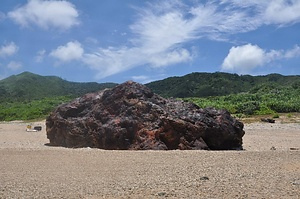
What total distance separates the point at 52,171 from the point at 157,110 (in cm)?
497

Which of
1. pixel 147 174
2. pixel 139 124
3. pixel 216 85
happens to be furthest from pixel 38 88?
pixel 147 174

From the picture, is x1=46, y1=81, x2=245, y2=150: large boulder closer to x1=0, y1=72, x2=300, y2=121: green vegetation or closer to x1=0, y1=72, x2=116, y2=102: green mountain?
x1=0, y1=72, x2=300, y2=121: green vegetation

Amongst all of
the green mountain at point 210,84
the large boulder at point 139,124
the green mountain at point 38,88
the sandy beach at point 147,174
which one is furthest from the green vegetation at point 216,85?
the sandy beach at point 147,174

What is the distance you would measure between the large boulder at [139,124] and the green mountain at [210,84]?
62.1m

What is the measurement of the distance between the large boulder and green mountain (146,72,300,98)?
62130 millimetres

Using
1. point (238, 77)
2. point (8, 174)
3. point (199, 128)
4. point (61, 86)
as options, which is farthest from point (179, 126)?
point (61, 86)

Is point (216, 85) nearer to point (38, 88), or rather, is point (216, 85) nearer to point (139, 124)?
point (38, 88)

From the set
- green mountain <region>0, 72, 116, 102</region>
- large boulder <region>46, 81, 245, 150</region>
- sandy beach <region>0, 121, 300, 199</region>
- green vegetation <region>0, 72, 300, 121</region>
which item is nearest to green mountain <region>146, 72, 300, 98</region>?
green vegetation <region>0, 72, 300, 121</region>

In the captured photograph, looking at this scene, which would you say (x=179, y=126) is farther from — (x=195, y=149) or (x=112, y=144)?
(x=112, y=144)

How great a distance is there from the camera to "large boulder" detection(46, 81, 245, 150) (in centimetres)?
1278

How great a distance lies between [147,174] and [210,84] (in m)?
80.1

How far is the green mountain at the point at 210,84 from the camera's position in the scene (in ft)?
267

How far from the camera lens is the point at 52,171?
8930mm

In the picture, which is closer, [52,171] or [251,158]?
[52,171]
